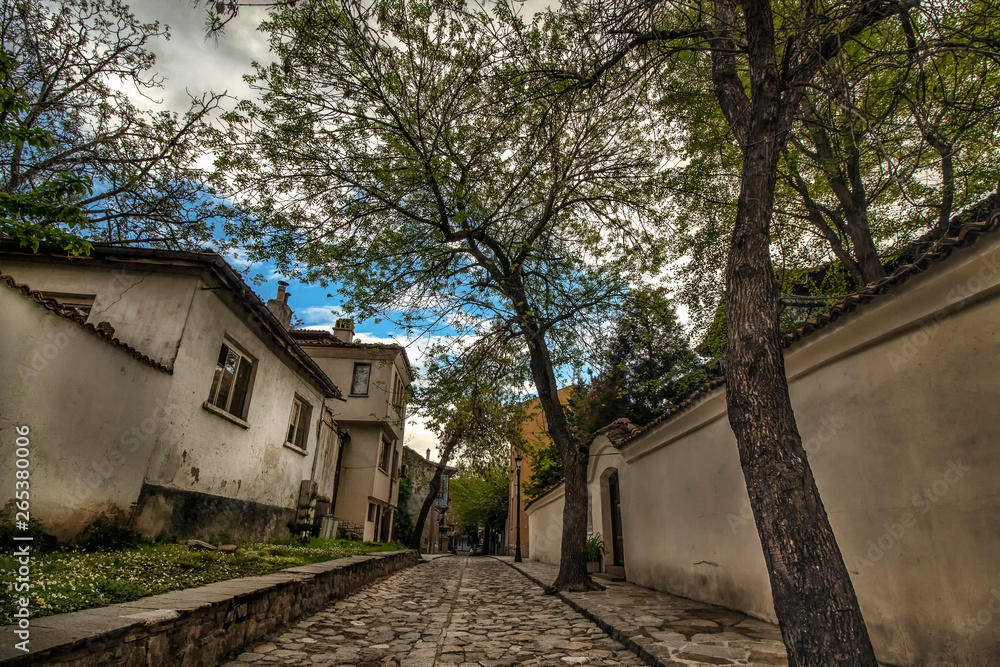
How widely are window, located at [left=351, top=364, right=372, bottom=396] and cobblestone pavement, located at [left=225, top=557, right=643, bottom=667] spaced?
Result: 1136 cm

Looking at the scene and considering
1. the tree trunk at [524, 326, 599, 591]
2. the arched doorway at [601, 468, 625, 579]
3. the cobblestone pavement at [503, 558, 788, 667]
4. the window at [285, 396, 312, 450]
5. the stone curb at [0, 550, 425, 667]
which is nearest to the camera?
the stone curb at [0, 550, 425, 667]

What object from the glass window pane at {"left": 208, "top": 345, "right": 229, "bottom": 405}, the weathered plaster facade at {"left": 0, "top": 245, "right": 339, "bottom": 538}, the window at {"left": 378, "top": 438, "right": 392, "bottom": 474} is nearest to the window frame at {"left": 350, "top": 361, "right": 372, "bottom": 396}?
the window at {"left": 378, "top": 438, "right": 392, "bottom": 474}

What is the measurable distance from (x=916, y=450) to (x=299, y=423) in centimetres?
Answer: 1284

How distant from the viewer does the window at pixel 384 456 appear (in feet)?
64.6

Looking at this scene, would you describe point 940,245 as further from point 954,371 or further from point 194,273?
point 194,273

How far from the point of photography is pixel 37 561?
4211 mm

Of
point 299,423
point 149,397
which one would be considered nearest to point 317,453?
point 299,423

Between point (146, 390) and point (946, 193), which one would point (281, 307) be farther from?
point (946, 193)

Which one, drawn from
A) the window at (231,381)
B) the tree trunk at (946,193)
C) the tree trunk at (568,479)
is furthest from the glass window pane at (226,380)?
the tree trunk at (946,193)

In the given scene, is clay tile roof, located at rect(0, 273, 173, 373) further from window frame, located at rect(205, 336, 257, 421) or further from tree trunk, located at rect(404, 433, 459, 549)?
tree trunk, located at rect(404, 433, 459, 549)

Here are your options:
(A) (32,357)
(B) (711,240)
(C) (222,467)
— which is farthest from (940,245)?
(C) (222,467)

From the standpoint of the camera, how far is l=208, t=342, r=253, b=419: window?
841 centimetres

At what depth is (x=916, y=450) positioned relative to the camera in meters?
3.68

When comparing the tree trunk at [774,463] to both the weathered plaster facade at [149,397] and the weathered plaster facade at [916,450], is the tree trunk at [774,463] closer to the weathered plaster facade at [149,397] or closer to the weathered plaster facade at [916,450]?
the weathered plaster facade at [916,450]
